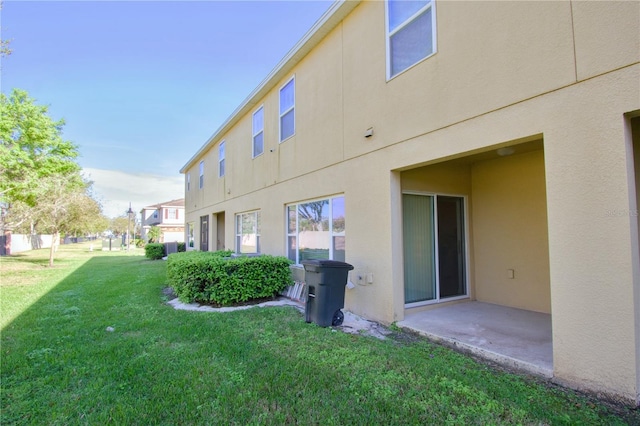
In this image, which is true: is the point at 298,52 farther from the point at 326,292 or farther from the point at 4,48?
the point at 4,48

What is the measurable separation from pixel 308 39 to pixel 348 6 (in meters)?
1.42

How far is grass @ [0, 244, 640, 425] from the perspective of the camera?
2.71m

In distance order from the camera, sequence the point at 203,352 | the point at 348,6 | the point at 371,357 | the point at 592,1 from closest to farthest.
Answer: the point at 592,1 < the point at 371,357 < the point at 203,352 < the point at 348,6

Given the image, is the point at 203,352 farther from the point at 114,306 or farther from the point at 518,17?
the point at 518,17

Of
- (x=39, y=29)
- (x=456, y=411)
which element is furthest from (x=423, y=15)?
(x=39, y=29)

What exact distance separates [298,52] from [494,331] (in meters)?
7.32

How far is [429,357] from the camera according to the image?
3941mm

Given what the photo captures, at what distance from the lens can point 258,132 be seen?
10.8 metres

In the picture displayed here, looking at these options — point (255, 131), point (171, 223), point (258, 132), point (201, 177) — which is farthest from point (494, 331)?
point (171, 223)

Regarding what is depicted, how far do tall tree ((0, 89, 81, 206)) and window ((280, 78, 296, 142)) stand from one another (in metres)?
13.0

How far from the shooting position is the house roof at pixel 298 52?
6.39 metres

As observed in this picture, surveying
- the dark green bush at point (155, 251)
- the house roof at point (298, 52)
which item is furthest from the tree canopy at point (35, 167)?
the house roof at point (298, 52)

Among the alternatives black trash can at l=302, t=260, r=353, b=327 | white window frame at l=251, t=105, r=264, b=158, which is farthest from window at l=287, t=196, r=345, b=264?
white window frame at l=251, t=105, r=264, b=158

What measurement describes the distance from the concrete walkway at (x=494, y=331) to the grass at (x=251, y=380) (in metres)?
0.28
